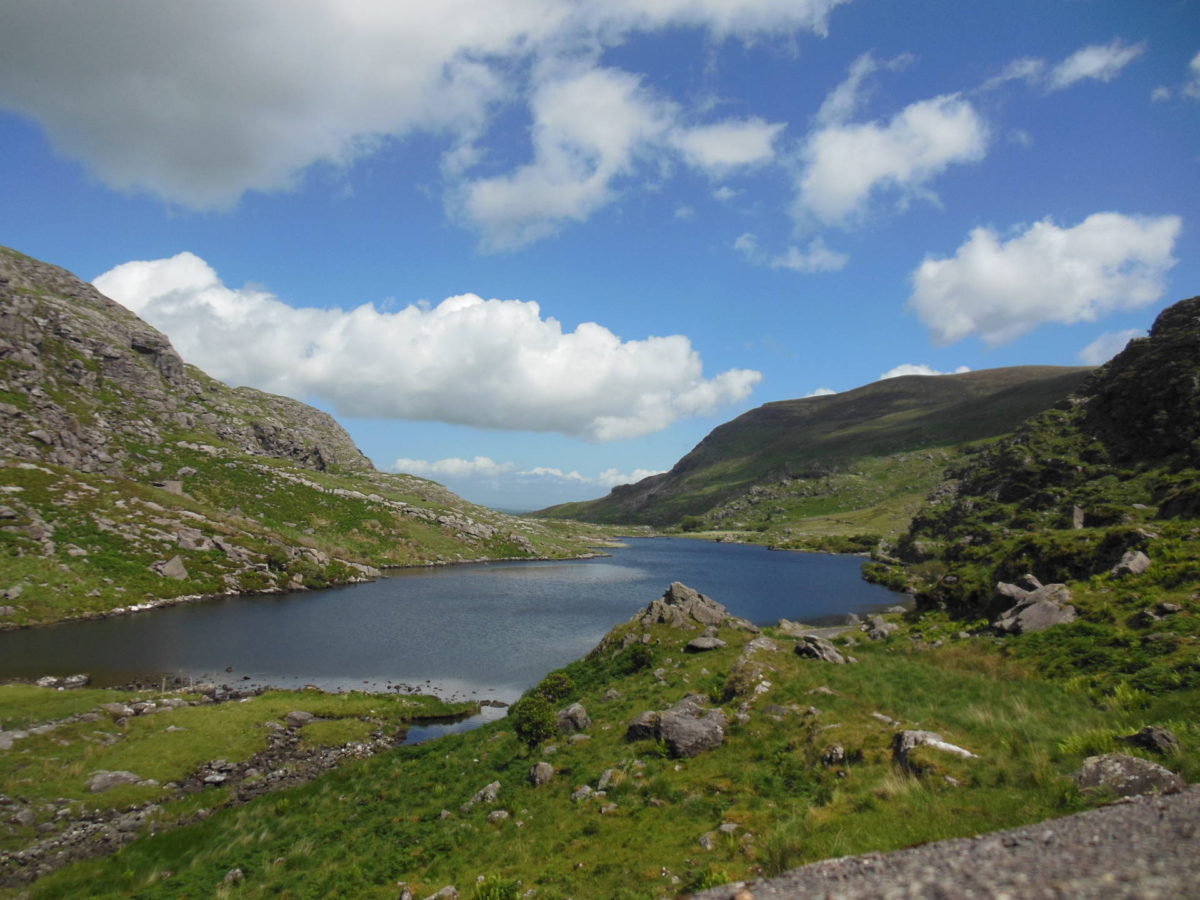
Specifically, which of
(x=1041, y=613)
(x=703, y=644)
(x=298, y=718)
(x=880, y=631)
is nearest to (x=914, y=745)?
(x=703, y=644)

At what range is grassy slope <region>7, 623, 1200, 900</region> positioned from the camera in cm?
1408

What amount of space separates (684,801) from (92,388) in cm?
16695

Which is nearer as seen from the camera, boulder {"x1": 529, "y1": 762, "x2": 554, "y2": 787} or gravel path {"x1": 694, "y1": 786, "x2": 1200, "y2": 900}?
gravel path {"x1": 694, "y1": 786, "x2": 1200, "y2": 900}

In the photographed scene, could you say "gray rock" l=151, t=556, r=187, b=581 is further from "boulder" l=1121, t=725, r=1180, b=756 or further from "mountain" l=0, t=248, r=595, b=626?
"boulder" l=1121, t=725, r=1180, b=756

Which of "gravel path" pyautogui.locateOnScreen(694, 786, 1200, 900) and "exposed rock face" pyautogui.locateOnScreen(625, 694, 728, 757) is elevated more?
"gravel path" pyautogui.locateOnScreen(694, 786, 1200, 900)

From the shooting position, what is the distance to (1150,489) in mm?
80062

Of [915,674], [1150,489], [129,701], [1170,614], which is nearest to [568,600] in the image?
[129,701]

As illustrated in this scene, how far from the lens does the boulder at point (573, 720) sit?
95.3 feet

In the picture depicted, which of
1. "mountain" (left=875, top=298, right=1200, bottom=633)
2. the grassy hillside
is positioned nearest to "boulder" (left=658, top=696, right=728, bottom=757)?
the grassy hillside

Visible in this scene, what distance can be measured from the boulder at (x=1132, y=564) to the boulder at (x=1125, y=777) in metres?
29.2

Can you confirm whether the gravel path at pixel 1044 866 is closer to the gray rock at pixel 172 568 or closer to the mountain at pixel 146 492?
the mountain at pixel 146 492

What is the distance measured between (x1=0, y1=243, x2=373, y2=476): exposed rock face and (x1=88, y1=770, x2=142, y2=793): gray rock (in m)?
94.9

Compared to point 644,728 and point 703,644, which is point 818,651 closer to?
point 703,644

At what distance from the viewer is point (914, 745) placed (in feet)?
55.5
